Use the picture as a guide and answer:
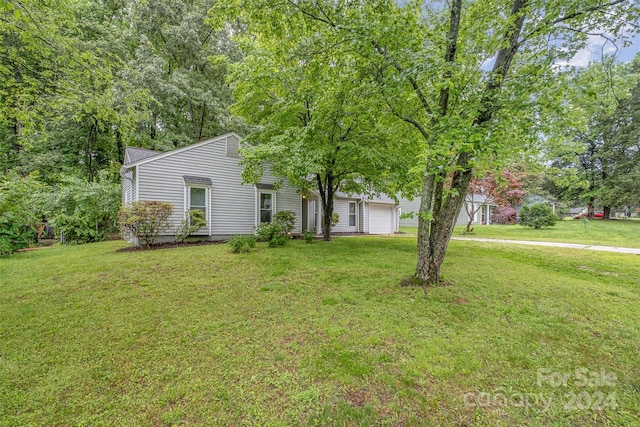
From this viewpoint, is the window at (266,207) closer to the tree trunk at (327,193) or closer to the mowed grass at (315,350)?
the tree trunk at (327,193)

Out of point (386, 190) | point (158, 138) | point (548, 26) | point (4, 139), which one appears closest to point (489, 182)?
point (386, 190)

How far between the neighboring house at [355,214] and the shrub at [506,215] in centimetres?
1409

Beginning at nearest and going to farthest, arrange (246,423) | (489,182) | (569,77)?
(246,423) < (569,77) < (489,182)

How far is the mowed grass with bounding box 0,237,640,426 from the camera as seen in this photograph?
2.05m

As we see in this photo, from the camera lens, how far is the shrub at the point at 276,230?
9.20 meters

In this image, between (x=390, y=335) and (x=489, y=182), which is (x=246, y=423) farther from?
(x=489, y=182)

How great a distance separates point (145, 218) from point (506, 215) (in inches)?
1191

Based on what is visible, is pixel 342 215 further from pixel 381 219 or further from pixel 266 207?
pixel 266 207

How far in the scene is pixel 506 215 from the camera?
2636 cm

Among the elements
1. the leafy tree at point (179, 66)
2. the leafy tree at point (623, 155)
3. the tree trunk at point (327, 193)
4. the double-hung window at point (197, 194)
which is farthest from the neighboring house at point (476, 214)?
the double-hung window at point (197, 194)

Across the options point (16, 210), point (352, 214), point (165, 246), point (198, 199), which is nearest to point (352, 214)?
point (352, 214)

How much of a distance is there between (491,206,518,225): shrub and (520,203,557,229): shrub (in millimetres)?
11031

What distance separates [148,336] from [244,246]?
15.8 ft

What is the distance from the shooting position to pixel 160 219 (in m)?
9.00
